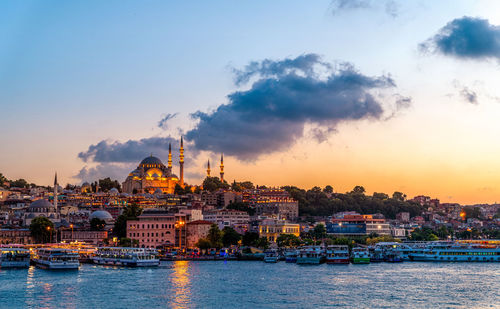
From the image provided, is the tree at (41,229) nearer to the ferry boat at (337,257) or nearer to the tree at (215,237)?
Answer: the tree at (215,237)

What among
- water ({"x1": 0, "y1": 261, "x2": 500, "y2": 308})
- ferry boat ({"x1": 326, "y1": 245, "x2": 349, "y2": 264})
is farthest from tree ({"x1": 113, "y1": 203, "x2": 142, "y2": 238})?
ferry boat ({"x1": 326, "y1": 245, "x2": 349, "y2": 264})

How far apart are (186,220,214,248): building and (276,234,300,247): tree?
25.0ft

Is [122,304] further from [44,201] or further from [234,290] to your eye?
[44,201]

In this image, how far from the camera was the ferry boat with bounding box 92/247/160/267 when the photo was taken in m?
46.8

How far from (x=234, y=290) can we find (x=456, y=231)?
219ft

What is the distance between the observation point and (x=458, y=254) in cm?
5588

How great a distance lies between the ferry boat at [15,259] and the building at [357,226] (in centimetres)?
3894

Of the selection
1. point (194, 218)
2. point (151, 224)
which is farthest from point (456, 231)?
point (151, 224)

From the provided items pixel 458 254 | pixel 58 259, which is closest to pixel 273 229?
pixel 458 254

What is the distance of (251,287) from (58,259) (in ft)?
51.1

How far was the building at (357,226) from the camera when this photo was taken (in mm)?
78006

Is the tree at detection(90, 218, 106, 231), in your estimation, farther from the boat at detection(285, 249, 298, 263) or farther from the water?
the boat at detection(285, 249, 298, 263)

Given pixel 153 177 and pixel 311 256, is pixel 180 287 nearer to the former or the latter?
pixel 311 256

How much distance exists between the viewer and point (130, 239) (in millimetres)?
60812
